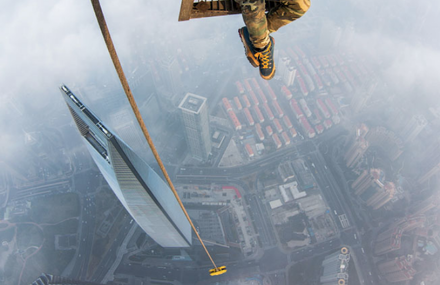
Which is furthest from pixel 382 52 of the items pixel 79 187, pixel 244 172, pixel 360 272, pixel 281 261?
pixel 79 187

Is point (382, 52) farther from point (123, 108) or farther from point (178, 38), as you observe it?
point (123, 108)

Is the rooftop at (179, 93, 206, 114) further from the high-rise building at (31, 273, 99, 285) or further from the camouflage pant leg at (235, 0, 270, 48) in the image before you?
the camouflage pant leg at (235, 0, 270, 48)

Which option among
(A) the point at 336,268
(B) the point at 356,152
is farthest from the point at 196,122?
(A) the point at 336,268

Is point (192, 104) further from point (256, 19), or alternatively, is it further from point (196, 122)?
point (256, 19)

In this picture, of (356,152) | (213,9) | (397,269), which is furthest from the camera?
(356,152)

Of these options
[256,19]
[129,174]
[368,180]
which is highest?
[129,174]

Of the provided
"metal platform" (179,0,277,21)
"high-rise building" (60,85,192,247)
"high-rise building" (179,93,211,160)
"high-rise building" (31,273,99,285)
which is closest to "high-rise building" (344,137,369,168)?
"high-rise building" (179,93,211,160)

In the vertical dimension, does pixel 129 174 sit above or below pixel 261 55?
above
